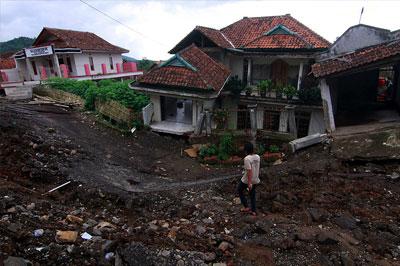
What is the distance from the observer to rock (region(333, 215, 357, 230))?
5.82m

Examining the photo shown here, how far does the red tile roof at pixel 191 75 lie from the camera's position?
14.2m

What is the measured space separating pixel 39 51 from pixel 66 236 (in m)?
25.5

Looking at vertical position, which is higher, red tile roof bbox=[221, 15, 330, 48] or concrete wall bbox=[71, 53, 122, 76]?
red tile roof bbox=[221, 15, 330, 48]

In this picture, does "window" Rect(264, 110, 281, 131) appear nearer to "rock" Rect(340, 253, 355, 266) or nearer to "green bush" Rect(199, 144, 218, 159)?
"green bush" Rect(199, 144, 218, 159)

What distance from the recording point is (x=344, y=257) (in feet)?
15.4

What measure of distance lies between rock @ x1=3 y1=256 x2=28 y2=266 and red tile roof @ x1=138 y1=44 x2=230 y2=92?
11140 mm

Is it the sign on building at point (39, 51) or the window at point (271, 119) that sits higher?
the sign on building at point (39, 51)

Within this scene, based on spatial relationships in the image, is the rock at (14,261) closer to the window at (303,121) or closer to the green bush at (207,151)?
the green bush at (207,151)

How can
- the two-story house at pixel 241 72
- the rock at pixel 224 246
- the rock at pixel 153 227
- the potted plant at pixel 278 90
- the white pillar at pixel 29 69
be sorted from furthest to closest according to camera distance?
the white pillar at pixel 29 69 < the potted plant at pixel 278 90 < the two-story house at pixel 241 72 < the rock at pixel 153 227 < the rock at pixel 224 246

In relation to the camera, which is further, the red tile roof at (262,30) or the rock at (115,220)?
the red tile roof at (262,30)

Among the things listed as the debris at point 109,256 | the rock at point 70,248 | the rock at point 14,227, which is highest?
the rock at point 14,227

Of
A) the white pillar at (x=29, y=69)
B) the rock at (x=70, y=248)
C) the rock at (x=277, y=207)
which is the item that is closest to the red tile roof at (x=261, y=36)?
the rock at (x=277, y=207)

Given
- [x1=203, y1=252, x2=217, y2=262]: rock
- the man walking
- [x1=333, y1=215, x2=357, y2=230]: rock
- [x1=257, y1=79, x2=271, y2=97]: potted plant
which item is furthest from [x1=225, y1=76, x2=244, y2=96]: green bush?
[x1=203, y1=252, x2=217, y2=262]: rock

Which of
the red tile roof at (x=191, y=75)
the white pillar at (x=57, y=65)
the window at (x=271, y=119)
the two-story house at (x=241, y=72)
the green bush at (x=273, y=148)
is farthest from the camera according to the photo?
the white pillar at (x=57, y=65)
